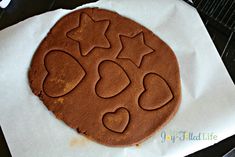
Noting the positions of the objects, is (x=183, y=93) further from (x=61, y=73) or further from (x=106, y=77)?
(x=61, y=73)

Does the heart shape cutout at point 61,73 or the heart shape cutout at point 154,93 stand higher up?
the heart shape cutout at point 154,93

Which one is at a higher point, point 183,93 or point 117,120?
point 183,93

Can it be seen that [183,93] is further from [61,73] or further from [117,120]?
[61,73]

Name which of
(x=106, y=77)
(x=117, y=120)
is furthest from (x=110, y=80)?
(x=117, y=120)

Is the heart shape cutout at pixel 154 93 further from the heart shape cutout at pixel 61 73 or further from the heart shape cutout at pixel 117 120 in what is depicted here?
the heart shape cutout at pixel 61 73

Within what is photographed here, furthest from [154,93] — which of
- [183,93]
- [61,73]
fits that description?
[61,73]

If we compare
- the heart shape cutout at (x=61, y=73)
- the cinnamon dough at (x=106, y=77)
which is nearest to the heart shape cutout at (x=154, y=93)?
the cinnamon dough at (x=106, y=77)

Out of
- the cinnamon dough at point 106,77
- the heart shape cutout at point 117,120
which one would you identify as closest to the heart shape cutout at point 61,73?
the cinnamon dough at point 106,77
